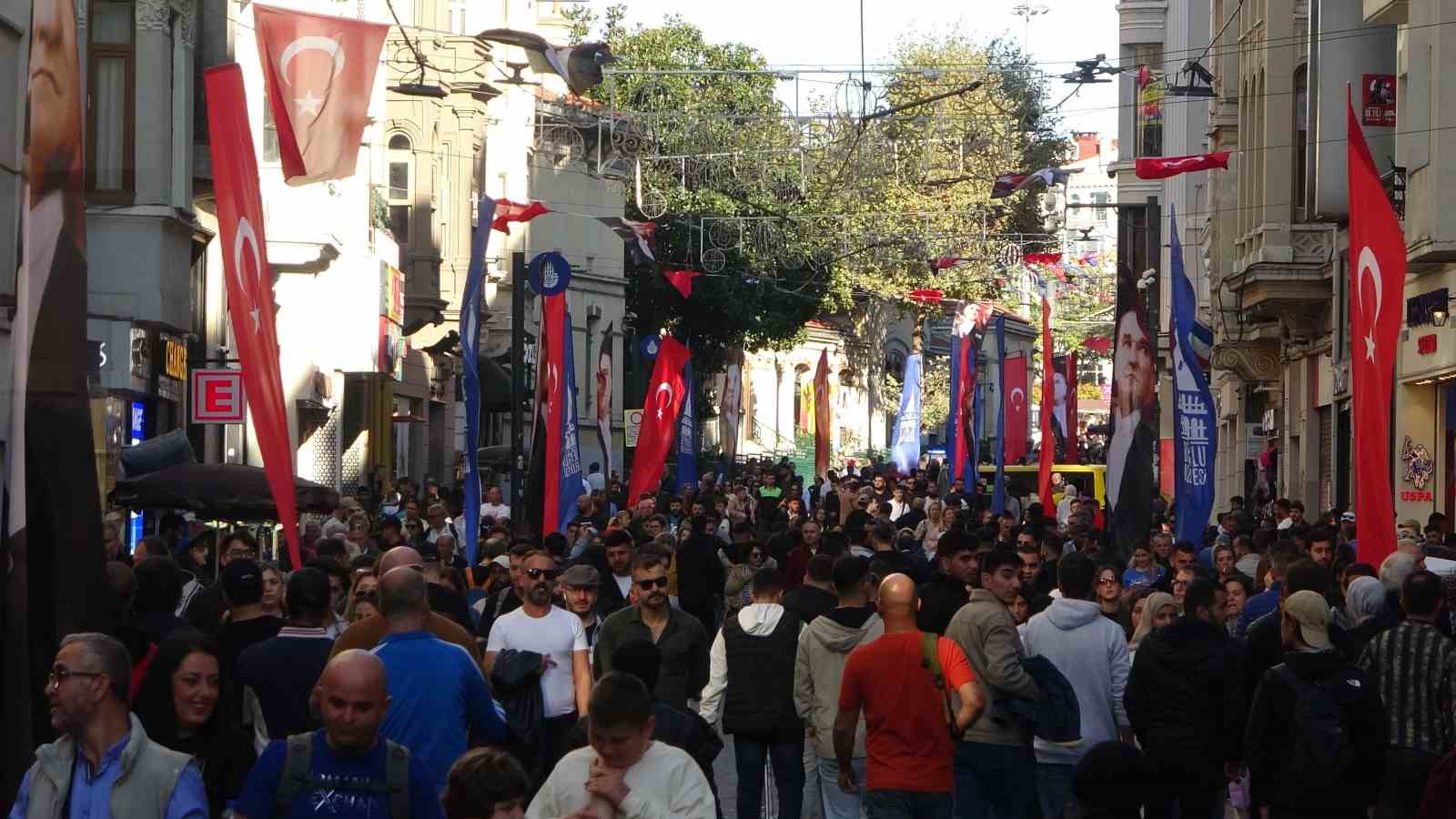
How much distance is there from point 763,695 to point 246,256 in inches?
138

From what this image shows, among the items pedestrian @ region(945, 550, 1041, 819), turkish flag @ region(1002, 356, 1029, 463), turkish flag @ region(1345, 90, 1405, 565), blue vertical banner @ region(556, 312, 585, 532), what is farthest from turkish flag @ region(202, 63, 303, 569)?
turkish flag @ region(1002, 356, 1029, 463)

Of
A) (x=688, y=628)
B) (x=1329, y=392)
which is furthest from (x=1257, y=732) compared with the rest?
(x=1329, y=392)

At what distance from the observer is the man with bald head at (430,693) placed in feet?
24.9

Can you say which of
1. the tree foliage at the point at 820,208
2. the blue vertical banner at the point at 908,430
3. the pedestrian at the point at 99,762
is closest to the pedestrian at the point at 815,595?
the pedestrian at the point at 99,762

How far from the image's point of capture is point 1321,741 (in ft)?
29.9

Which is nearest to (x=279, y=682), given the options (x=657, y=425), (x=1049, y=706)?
(x=1049, y=706)

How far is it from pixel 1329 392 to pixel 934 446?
1847 inches

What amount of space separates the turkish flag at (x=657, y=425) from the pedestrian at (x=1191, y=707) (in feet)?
54.0

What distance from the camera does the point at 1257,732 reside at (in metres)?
9.33

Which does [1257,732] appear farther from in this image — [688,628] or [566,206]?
[566,206]

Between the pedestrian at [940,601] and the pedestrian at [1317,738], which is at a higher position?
the pedestrian at [940,601]

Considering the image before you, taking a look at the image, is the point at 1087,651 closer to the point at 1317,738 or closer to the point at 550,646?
the point at 1317,738

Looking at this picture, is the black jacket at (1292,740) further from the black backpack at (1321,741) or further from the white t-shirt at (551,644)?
the white t-shirt at (551,644)

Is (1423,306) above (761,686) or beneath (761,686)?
above
